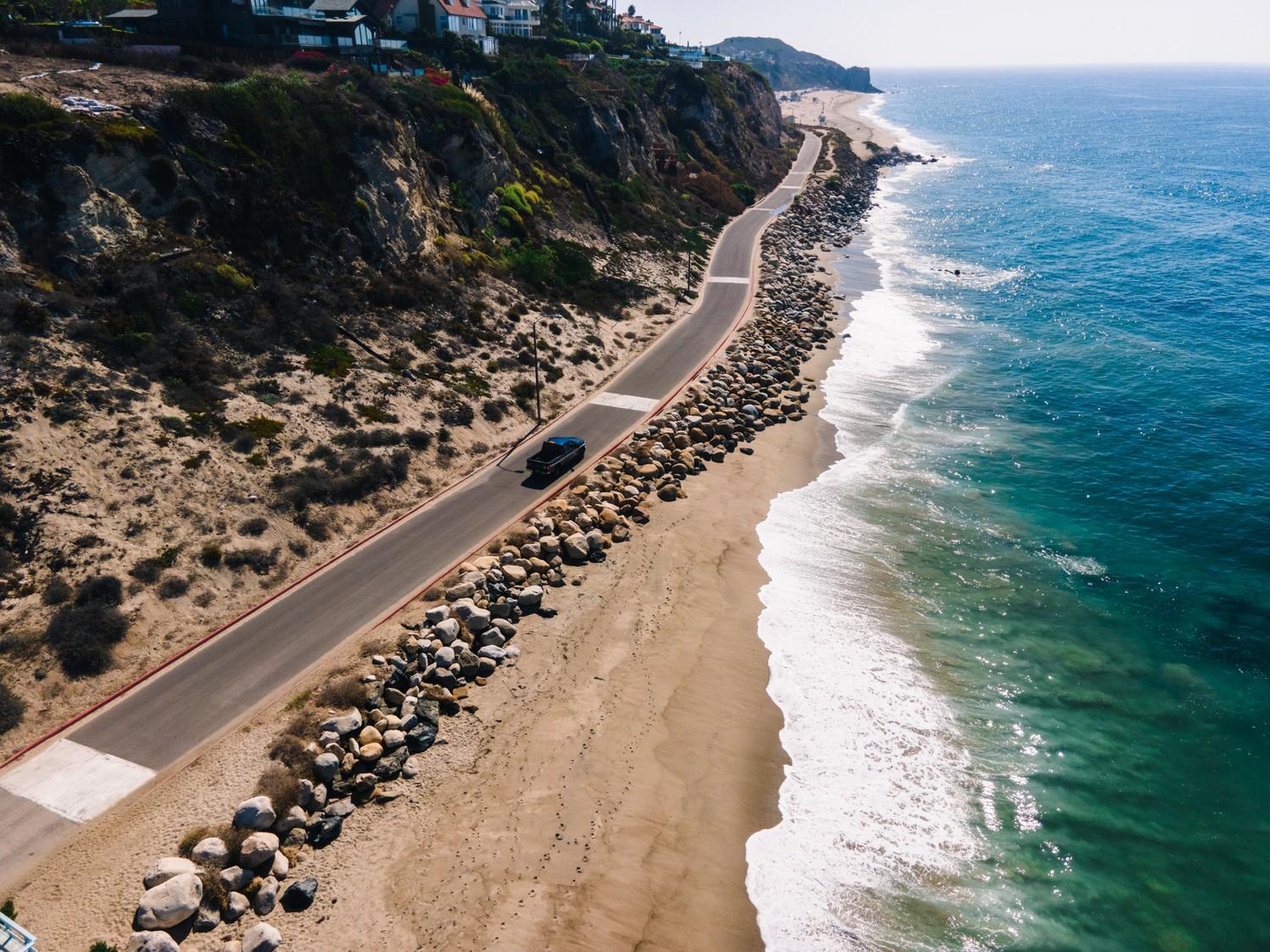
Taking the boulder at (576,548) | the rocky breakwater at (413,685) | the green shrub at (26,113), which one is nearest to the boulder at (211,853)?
the rocky breakwater at (413,685)

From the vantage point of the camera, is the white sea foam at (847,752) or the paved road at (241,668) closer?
the paved road at (241,668)

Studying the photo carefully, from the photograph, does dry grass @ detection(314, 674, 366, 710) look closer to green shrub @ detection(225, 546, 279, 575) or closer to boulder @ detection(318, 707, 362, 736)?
boulder @ detection(318, 707, 362, 736)

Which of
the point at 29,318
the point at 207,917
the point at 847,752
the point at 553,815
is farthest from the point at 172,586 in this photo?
the point at 847,752

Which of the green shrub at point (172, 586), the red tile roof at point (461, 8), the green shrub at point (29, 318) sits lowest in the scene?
the green shrub at point (172, 586)

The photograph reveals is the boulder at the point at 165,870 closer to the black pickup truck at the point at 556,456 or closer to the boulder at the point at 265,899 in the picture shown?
the boulder at the point at 265,899

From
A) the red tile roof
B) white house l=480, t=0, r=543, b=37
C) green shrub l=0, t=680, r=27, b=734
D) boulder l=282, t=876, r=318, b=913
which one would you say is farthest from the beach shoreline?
white house l=480, t=0, r=543, b=37

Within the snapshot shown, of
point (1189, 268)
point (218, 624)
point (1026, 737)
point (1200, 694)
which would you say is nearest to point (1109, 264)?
point (1189, 268)

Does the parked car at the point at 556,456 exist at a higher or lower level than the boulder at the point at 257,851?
higher

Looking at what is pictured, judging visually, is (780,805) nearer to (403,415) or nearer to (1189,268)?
(403,415)
